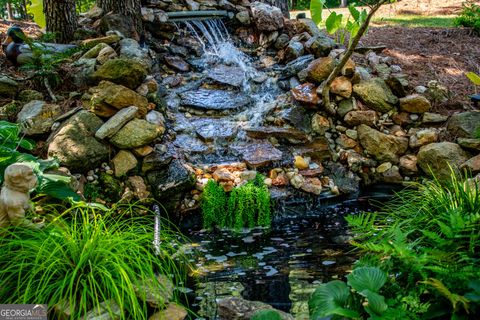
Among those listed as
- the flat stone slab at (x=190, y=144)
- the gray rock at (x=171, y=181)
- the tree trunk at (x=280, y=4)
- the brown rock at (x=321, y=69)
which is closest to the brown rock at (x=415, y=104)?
the brown rock at (x=321, y=69)

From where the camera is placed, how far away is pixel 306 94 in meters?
6.41

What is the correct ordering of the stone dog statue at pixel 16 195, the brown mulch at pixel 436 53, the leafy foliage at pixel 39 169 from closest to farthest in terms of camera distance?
the stone dog statue at pixel 16 195 → the leafy foliage at pixel 39 169 → the brown mulch at pixel 436 53

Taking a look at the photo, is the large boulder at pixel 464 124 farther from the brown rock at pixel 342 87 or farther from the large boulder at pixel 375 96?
the brown rock at pixel 342 87

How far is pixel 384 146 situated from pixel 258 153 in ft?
6.01

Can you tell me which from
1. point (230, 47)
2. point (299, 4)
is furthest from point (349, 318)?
point (299, 4)

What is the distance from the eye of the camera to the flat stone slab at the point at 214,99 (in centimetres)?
669

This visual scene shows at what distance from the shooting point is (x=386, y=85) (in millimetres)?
6562

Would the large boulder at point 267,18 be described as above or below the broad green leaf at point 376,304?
above

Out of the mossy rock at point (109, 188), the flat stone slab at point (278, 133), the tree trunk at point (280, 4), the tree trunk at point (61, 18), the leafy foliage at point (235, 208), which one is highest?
the tree trunk at point (280, 4)

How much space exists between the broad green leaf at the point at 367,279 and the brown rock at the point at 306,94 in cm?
424

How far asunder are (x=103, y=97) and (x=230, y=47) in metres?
3.63

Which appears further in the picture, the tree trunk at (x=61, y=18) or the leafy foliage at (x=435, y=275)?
the tree trunk at (x=61, y=18)

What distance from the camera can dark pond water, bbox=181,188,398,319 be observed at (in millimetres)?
3516

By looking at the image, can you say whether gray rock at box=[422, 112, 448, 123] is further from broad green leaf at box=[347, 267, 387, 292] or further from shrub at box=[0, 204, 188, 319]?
shrub at box=[0, 204, 188, 319]
